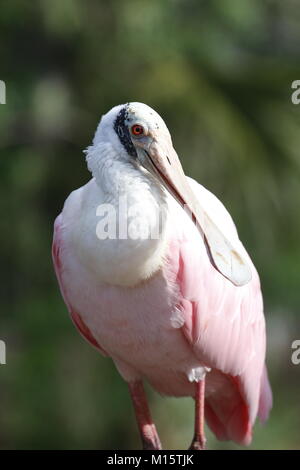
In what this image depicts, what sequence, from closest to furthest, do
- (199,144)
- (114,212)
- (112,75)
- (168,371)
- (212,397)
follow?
(114,212), (168,371), (212,397), (199,144), (112,75)

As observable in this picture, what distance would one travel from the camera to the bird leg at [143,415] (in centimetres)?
438

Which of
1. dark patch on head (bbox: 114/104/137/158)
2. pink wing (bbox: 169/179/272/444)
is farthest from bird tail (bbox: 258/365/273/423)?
dark patch on head (bbox: 114/104/137/158)

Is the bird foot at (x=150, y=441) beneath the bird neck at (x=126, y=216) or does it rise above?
beneath

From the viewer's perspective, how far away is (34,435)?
7.34m

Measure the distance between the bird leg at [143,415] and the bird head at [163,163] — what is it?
96 cm

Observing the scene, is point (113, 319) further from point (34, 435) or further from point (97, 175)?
point (34, 435)

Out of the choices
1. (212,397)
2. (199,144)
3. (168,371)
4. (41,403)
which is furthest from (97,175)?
(41,403)

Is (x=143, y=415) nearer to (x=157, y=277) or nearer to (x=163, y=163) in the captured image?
(x=157, y=277)

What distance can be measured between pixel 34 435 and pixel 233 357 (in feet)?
11.3

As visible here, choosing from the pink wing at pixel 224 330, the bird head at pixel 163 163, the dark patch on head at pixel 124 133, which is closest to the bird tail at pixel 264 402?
the pink wing at pixel 224 330

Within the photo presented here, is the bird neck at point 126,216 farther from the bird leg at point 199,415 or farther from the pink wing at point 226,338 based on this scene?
the bird leg at point 199,415

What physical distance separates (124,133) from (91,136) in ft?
12.8

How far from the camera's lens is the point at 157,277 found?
3783 millimetres

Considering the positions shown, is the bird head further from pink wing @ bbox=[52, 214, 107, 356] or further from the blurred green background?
the blurred green background
